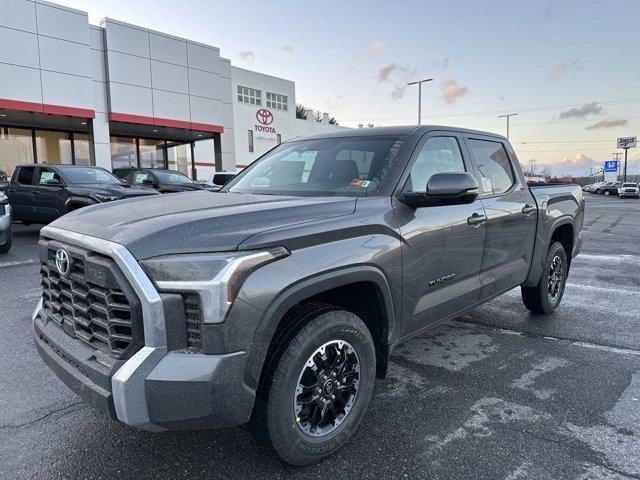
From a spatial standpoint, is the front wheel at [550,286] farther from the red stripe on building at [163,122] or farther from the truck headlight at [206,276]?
the red stripe on building at [163,122]

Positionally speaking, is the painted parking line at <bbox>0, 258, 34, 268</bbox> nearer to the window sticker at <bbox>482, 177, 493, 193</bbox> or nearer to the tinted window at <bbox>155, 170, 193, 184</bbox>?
the tinted window at <bbox>155, 170, 193, 184</bbox>

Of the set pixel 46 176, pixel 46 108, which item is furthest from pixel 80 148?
pixel 46 176

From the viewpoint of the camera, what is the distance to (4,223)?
8.50m

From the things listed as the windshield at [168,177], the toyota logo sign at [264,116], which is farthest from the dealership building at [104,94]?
the toyota logo sign at [264,116]

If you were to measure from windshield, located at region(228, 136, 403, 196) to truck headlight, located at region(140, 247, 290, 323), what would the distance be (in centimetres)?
122

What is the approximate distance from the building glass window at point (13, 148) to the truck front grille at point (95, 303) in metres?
20.2

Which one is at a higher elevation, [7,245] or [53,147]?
[53,147]

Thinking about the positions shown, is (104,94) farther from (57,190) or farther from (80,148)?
(57,190)

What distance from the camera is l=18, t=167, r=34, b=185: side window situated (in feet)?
37.3

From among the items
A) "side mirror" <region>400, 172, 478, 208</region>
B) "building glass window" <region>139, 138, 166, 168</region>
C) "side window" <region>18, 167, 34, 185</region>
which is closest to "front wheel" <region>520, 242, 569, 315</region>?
"side mirror" <region>400, 172, 478, 208</region>

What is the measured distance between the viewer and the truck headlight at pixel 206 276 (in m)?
2.00

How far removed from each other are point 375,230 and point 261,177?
1.42 m

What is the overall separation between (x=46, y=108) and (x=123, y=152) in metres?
5.56

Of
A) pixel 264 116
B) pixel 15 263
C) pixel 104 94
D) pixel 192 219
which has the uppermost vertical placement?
pixel 264 116
